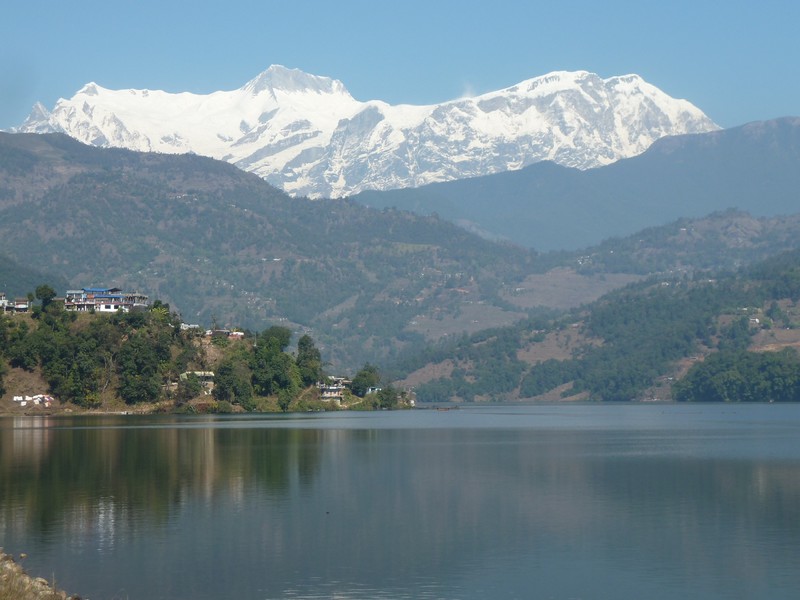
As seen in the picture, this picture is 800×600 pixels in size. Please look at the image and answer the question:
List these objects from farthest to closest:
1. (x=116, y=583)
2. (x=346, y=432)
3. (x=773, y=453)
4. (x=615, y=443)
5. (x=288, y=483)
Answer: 1. (x=346, y=432)
2. (x=615, y=443)
3. (x=773, y=453)
4. (x=288, y=483)
5. (x=116, y=583)

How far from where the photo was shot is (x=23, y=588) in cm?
5178

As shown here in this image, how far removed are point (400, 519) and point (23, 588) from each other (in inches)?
1218

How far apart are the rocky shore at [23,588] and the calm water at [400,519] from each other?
12.7 ft

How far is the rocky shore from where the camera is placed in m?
50.6

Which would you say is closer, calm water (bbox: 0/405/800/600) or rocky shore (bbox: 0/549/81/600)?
rocky shore (bbox: 0/549/81/600)

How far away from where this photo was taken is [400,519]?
258 feet

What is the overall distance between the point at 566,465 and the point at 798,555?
4830cm

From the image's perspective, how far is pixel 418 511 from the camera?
8212 cm

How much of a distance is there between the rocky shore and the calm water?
387cm

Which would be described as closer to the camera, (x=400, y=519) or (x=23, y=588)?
(x=23, y=588)

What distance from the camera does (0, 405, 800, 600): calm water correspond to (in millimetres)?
60375

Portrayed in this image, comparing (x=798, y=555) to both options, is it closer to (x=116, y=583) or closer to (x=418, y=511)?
(x=418, y=511)

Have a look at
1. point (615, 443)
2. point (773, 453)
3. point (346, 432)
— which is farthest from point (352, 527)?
point (346, 432)

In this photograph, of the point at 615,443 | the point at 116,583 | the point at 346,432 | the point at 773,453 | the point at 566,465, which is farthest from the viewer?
the point at 346,432
